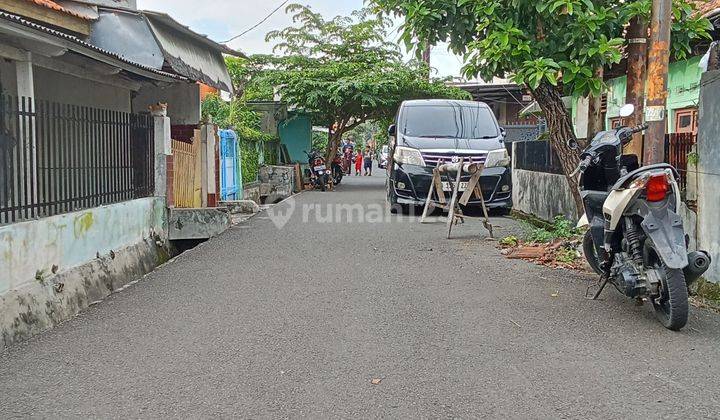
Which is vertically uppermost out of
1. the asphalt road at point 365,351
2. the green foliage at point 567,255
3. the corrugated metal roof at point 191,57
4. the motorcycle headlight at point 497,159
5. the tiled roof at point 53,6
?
the tiled roof at point 53,6

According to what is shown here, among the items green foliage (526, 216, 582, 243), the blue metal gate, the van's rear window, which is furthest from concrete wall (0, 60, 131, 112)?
green foliage (526, 216, 582, 243)

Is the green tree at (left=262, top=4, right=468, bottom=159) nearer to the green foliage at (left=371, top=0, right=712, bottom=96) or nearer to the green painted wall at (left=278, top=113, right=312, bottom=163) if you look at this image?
the green painted wall at (left=278, top=113, right=312, bottom=163)

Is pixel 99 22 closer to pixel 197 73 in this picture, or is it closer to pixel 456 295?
pixel 197 73

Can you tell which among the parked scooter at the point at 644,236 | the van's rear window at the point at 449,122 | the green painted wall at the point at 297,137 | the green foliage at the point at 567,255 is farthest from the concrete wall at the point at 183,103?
the green painted wall at the point at 297,137

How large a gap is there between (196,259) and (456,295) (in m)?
3.46

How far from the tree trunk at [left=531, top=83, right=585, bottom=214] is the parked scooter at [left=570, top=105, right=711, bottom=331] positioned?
108 inches

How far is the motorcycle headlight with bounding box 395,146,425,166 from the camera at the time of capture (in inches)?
485

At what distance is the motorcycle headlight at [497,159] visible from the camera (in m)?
12.3

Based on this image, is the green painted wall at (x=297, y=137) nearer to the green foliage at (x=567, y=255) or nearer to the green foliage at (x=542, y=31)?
the green foliage at (x=542, y=31)

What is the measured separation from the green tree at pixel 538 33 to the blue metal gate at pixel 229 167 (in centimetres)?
711

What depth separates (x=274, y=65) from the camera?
2389 centimetres

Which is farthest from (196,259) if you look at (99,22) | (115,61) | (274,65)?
(274,65)

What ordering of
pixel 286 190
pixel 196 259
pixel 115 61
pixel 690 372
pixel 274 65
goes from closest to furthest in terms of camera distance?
pixel 690 372, pixel 115 61, pixel 196 259, pixel 286 190, pixel 274 65

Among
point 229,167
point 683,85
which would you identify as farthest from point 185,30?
point 683,85
